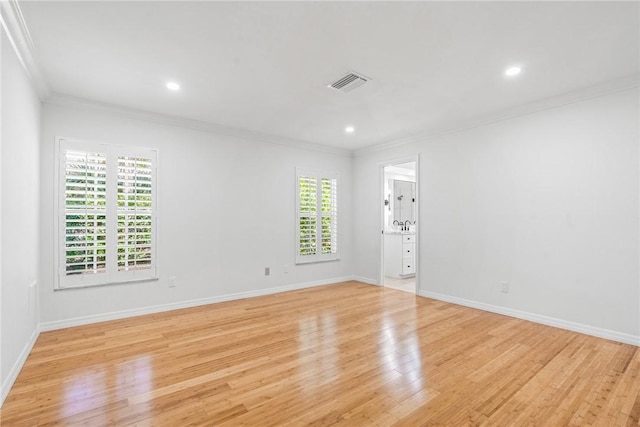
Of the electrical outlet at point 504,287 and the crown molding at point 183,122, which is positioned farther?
the electrical outlet at point 504,287

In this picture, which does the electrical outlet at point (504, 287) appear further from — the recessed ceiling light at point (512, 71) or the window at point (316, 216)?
the window at point (316, 216)

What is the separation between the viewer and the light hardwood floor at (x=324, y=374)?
191cm

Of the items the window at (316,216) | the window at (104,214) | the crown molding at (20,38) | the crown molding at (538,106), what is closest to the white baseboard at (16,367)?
the window at (104,214)

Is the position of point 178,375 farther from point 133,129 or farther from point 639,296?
point 639,296

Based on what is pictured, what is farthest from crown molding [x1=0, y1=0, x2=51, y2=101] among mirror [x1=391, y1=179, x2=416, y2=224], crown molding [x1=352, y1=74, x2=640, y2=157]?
mirror [x1=391, y1=179, x2=416, y2=224]

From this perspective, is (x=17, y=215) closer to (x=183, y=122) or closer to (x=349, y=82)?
(x=183, y=122)

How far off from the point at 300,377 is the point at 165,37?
272cm

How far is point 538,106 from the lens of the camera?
3.59 metres

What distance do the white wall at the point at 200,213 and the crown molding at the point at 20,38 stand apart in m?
0.70

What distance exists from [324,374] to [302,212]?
3280 millimetres

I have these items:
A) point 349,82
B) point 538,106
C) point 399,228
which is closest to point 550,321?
point 538,106

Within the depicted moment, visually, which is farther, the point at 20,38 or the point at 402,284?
the point at 402,284

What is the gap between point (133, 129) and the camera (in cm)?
390

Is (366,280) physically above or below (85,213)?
below
